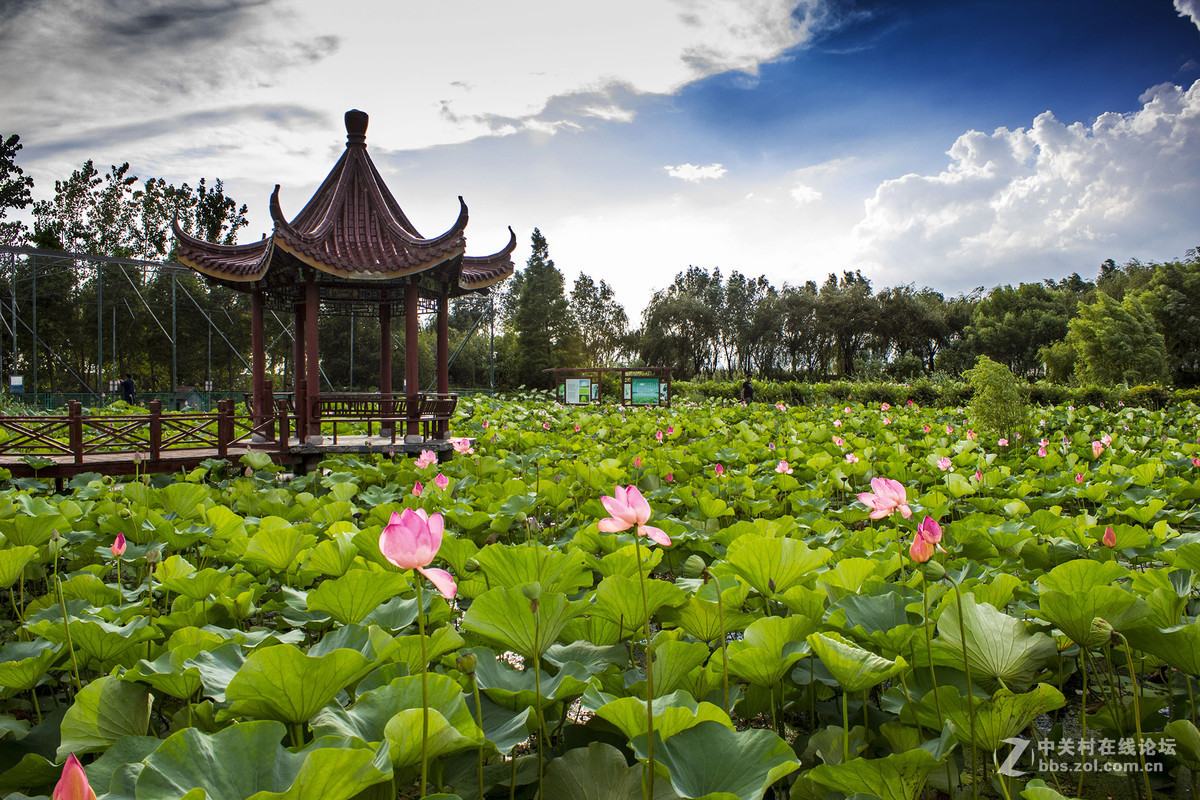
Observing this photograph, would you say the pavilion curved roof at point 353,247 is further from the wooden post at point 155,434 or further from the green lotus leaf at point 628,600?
the green lotus leaf at point 628,600

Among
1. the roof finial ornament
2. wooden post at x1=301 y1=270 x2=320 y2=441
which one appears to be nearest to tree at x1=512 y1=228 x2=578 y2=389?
the roof finial ornament

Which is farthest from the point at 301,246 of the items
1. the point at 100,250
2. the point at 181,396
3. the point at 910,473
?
the point at 100,250

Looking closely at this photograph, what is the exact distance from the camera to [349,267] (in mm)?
7141

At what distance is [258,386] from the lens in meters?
8.44

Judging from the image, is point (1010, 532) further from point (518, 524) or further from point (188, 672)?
point (188, 672)

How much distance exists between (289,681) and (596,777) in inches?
18.5

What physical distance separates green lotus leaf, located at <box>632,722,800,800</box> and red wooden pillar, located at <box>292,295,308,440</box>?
22.7 feet

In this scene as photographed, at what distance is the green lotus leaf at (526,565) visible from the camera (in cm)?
146

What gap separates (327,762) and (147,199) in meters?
A: 39.8

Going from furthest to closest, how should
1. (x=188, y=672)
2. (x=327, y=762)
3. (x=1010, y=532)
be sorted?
(x=1010, y=532)
(x=188, y=672)
(x=327, y=762)

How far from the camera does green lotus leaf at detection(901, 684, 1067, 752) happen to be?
104 cm

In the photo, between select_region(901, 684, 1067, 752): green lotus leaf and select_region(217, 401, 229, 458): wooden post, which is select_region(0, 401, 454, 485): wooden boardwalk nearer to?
select_region(217, 401, 229, 458): wooden post

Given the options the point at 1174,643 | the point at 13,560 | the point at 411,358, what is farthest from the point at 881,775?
the point at 411,358

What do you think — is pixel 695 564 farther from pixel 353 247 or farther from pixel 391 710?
pixel 353 247
